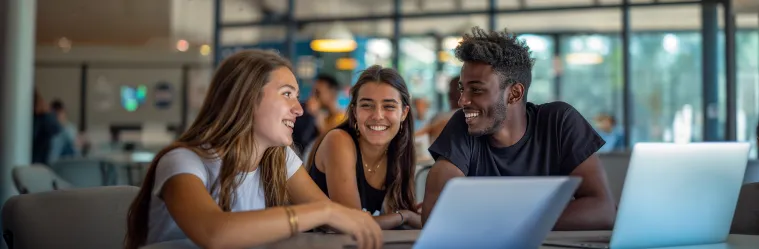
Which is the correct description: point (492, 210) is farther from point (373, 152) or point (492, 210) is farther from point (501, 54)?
point (373, 152)

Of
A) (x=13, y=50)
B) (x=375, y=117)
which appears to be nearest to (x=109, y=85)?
(x=13, y=50)

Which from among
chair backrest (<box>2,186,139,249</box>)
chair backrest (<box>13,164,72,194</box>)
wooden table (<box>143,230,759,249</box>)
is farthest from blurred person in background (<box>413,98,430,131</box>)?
wooden table (<box>143,230,759,249</box>)

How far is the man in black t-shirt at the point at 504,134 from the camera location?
9.09ft

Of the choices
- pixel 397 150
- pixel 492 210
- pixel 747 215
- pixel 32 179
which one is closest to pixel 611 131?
pixel 32 179

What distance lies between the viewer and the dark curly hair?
2807 mm

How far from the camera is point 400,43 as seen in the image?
1238 centimetres

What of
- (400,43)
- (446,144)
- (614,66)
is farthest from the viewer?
(400,43)

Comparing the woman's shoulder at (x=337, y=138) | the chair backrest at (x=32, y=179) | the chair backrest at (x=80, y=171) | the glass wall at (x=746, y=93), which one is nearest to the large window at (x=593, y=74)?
the glass wall at (x=746, y=93)

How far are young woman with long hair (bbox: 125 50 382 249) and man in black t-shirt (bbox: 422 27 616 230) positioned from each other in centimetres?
56

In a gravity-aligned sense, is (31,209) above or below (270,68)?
below

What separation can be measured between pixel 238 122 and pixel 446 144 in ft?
2.45

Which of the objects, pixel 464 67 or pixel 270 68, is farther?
pixel 464 67

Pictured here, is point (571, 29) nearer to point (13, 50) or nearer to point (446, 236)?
point (13, 50)

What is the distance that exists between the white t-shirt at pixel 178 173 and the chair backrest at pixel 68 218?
0.35 m
